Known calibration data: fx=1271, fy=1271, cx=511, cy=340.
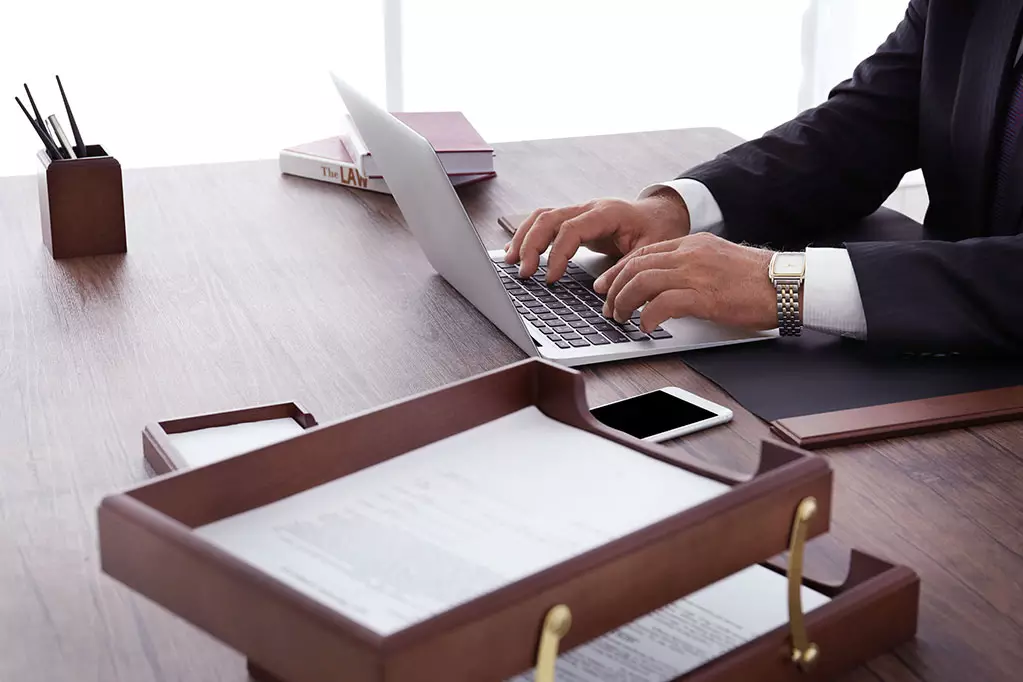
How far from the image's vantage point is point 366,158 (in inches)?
74.6

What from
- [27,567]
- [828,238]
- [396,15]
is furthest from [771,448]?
[396,15]

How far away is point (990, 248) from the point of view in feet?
4.39

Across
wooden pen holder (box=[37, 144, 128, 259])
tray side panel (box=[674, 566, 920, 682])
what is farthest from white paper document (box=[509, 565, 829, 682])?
wooden pen holder (box=[37, 144, 128, 259])

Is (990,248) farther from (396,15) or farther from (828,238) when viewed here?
(396,15)

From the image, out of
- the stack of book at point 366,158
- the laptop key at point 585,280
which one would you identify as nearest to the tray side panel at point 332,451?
the laptop key at point 585,280

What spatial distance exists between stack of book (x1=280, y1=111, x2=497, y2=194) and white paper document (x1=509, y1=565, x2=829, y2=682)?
3.91 ft

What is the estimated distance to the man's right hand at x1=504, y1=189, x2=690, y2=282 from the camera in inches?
59.6

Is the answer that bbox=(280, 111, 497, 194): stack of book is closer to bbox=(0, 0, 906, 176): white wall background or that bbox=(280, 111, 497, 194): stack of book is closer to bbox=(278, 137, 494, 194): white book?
bbox=(278, 137, 494, 194): white book

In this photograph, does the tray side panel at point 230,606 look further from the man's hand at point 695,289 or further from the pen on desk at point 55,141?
the pen on desk at point 55,141

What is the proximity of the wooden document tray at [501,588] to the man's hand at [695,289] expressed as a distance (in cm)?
51

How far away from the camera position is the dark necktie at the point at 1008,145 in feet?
5.67

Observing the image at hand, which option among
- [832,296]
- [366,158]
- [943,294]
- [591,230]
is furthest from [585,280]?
[366,158]

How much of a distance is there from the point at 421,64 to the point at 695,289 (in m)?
3.29

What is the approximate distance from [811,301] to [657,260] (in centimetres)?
17
